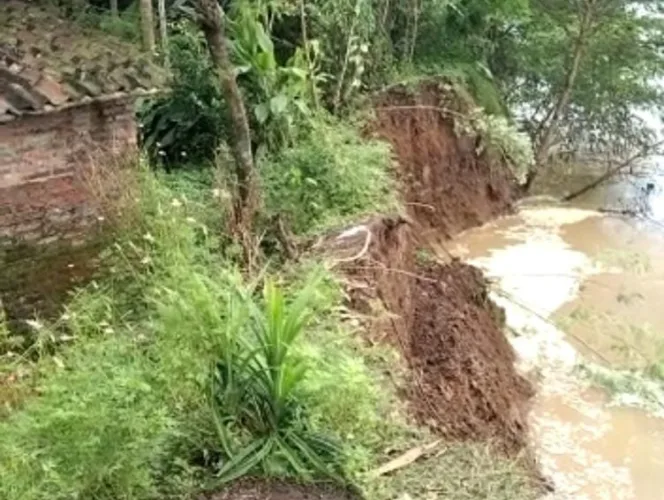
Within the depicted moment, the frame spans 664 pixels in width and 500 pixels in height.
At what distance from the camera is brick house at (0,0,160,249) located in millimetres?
6863

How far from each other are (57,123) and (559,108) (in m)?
7.85

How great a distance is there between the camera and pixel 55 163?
7.20m

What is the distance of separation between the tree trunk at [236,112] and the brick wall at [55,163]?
27.4 inches

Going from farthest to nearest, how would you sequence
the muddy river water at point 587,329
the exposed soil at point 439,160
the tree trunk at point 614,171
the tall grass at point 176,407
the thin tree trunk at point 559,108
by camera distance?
the tree trunk at point 614,171, the thin tree trunk at point 559,108, the exposed soil at point 439,160, the muddy river water at point 587,329, the tall grass at point 176,407

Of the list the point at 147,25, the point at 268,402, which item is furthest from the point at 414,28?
the point at 268,402

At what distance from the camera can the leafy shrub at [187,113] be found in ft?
31.5

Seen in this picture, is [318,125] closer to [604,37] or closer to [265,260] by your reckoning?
[265,260]

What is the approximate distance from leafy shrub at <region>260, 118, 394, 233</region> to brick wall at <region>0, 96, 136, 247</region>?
151cm

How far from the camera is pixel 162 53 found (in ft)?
30.5

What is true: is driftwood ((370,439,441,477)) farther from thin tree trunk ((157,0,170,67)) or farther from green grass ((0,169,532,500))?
thin tree trunk ((157,0,170,67))

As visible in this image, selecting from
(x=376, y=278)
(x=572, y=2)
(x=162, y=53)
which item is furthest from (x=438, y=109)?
(x=376, y=278)

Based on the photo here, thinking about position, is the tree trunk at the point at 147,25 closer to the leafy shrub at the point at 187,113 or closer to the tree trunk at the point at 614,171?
the leafy shrub at the point at 187,113

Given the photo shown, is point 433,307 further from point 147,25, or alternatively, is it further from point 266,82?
point 147,25

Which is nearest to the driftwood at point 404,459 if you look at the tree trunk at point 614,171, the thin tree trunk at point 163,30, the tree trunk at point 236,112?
the tree trunk at point 236,112
